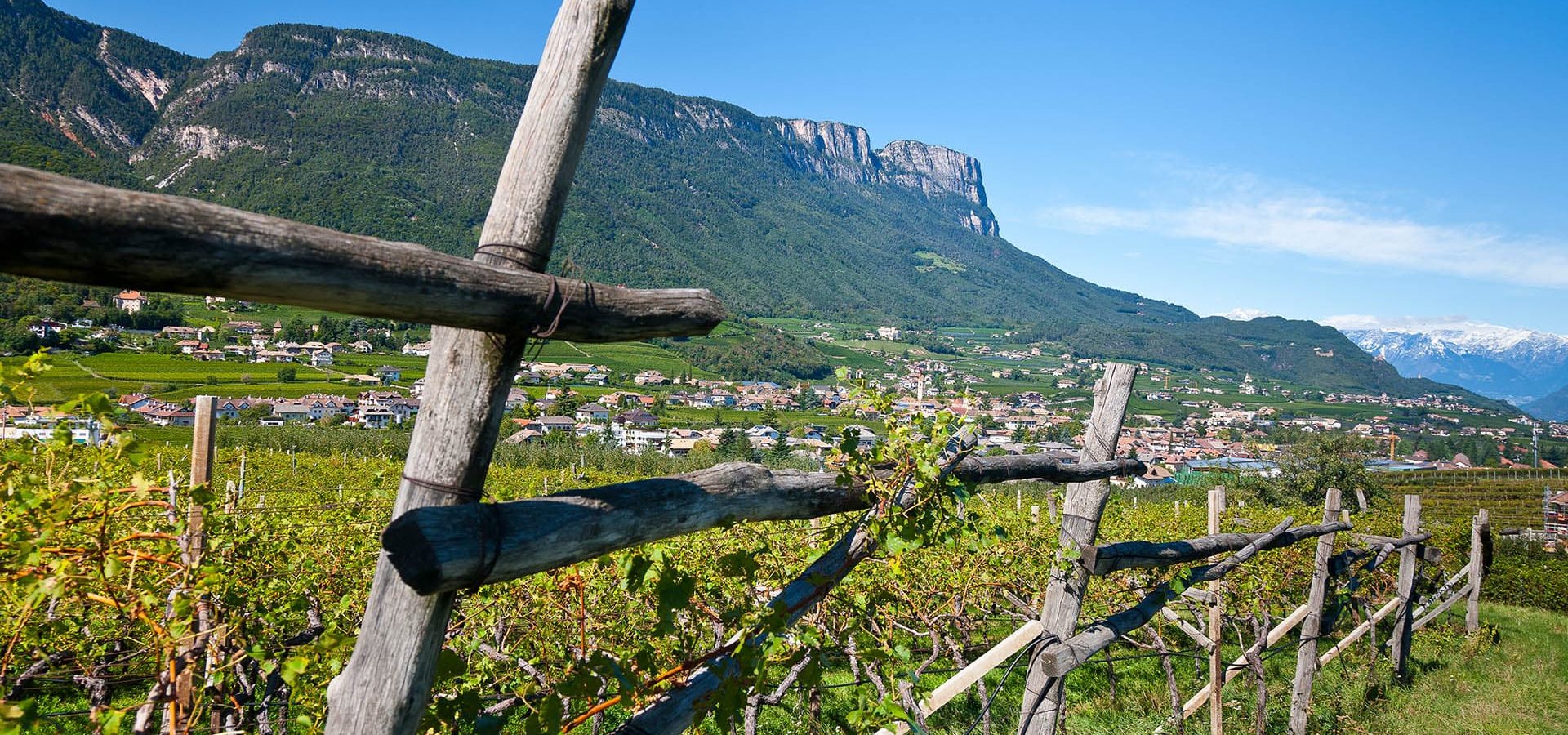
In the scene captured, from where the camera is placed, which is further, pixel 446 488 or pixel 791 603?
pixel 791 603

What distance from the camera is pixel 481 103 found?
143125 millimetres

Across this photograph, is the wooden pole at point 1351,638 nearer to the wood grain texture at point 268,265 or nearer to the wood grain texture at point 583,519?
the wood grain texture at point 583,519

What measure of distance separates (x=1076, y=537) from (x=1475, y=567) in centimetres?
1023

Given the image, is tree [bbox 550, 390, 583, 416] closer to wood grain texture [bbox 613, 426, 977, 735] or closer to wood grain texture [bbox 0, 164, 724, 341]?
wood grain texture [bbox 613, 426, 977, 735]

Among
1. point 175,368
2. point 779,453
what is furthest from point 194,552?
point 175,368

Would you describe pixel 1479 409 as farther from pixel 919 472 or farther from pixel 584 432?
pixel 919 472

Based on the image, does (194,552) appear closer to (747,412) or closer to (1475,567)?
(1475,567)

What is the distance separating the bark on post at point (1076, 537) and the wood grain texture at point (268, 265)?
2.23 metres

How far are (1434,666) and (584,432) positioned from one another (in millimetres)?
47635

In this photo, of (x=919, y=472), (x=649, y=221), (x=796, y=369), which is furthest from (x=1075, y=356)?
(x=919, y=472)

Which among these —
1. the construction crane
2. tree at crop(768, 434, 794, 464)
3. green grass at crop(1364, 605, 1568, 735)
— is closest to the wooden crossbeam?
green grass at crop(1364, 605, 1568, 735)

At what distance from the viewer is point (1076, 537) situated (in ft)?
10.3

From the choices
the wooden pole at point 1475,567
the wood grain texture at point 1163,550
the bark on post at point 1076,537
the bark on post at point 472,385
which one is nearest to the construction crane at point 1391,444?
the wooden pole at point 1475,567

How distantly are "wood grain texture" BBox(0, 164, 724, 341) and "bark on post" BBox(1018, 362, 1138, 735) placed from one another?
223 centimetres
